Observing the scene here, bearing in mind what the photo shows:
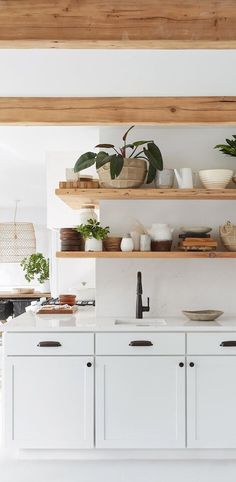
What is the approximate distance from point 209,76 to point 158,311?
181 centimetres

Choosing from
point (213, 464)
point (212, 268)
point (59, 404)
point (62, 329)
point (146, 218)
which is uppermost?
point (146, 218)

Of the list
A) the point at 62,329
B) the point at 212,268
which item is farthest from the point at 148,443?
the point at 212,268

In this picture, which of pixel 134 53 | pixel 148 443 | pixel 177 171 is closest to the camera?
pixel 134 53

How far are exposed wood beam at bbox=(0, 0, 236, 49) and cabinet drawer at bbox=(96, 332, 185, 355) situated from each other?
1.93m

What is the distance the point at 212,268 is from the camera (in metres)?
4.57

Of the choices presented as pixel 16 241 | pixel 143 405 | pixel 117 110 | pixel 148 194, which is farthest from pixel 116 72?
pixel 16 241

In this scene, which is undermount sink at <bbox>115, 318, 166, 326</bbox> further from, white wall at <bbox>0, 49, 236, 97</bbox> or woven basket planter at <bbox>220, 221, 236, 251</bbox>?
white wall at <bbox>0, 49, 236, 97</bbox>

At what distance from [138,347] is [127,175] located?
122 centimetres

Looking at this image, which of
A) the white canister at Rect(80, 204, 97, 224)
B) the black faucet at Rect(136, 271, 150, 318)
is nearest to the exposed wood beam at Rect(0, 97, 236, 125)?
the white canister at Rect(80, 204, 97, 224)

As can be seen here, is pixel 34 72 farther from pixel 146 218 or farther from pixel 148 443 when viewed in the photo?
pixel 148 443

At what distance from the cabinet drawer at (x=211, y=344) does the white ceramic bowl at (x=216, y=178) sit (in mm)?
1087

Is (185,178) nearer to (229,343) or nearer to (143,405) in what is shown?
(229,343)

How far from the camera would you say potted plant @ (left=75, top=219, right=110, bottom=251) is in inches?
170

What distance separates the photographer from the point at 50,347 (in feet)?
12.8
